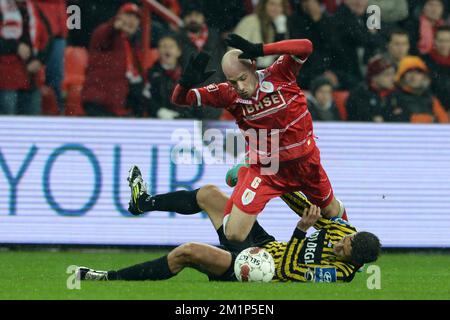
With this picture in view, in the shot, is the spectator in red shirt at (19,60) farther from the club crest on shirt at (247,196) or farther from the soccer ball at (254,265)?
the soccer ball at (254,265)

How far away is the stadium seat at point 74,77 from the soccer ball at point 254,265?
4567mm

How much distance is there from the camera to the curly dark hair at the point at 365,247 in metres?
8.70

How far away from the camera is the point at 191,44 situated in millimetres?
13367

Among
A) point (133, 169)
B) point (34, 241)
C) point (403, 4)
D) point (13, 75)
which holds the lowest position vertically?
point (34, 241)

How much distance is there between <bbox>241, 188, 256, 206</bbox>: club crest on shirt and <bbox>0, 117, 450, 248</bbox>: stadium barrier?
279 cm

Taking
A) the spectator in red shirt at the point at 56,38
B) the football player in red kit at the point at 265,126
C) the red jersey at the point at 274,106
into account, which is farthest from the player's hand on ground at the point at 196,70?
the spectator in red shirt at the point at 56,38

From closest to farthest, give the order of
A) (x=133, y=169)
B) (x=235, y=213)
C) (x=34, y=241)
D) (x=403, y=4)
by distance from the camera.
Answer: (x=235, y=213) → (x=133, y=169) → (x=34, y=241) → (x=403, y=4)

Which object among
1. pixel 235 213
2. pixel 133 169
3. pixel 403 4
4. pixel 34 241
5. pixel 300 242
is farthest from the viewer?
pixel 403 4

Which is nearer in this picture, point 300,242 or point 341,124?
point 300,242

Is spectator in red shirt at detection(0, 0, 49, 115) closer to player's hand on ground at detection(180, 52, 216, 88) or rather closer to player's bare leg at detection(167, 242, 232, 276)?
player's hand on ground at detection(180, 52, 216, 88)

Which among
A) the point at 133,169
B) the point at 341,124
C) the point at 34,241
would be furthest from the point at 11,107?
the point at 341,124

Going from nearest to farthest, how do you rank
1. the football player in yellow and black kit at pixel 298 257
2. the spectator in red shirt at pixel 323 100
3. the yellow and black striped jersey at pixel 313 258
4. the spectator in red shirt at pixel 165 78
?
the football player in yellow and black kit at pixel 298 257, the yellow and black striped jersey at pixel 313 258, the spectator in red shirt at pixel 165 78, the spectator in red shirt at pixel 323 100

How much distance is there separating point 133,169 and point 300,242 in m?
2.16

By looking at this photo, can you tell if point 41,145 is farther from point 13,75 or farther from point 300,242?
point 300,242
